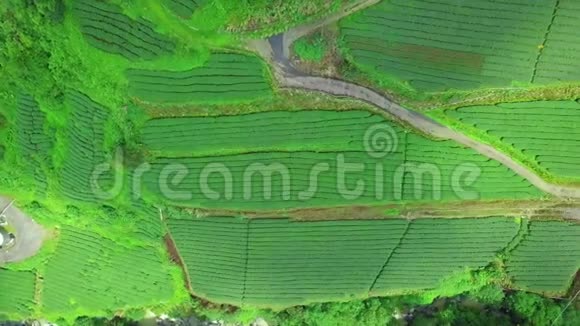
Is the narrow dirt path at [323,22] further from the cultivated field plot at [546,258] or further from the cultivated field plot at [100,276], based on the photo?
the cultivated field plot at [546,258]

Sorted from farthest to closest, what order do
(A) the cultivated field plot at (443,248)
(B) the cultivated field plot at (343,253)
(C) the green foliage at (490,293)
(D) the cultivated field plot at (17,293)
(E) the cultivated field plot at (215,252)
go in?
1. (D) the cultivated field plot at (17,293)
2. (C) the green foliage at (490,293)
3. (E) the cultivated field plot at (215,252)
4. (B) the cultivated field plot at (343,253)
5. (A) the cultivated field plot at (443,248)

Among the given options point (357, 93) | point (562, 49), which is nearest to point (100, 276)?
point (357, 93)

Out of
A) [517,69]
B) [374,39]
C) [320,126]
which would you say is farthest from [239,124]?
[517,69]

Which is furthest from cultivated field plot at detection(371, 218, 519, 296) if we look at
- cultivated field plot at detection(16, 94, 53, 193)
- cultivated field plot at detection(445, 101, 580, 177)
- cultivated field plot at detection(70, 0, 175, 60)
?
cultivated field plot at detection(16, 94, 53, 193)

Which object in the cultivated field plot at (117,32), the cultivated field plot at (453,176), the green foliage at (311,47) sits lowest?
the cultivated field plot at (453,176)

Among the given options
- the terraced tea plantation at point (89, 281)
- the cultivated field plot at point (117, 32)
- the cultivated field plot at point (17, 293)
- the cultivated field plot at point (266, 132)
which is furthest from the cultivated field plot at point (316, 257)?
the cultivated field plot at point (17, 293)
